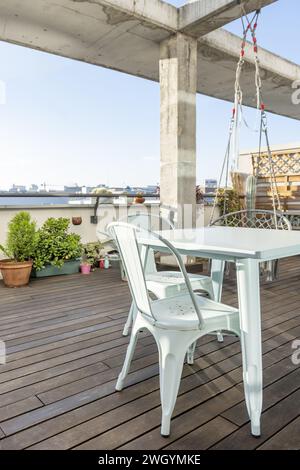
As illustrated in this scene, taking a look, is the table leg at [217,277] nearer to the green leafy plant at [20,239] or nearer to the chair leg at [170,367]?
the chair leg at [170,367]

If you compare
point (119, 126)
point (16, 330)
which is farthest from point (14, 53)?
point (119, 126)

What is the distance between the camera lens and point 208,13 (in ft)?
12.2

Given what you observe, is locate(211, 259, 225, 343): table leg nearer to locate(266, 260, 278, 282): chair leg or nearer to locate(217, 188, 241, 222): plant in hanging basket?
locate(266, 260, 278, 282): chair leg

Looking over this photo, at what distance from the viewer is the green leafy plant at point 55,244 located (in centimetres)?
407

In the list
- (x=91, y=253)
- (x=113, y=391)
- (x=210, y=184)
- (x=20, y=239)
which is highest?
(x=210, y=184)

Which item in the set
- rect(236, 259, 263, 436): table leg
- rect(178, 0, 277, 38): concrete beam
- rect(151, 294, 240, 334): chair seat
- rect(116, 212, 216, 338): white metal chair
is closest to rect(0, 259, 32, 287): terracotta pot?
rect(116, 212, 216, 338): white metal chair

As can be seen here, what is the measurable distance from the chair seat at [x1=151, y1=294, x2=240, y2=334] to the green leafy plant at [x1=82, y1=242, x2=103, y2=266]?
3059mm

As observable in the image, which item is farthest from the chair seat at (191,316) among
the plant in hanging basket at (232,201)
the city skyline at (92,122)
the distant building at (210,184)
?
the distant building at (210,184)

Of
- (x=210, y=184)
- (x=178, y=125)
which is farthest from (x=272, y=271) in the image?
(x=210, y=184)

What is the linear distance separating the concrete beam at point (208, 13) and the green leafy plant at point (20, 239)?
2.92 meters

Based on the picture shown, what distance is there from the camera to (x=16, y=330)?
7.87ft

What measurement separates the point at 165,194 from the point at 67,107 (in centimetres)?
583

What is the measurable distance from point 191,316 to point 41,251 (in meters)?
3.01

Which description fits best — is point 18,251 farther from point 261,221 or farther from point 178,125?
point 261,221
